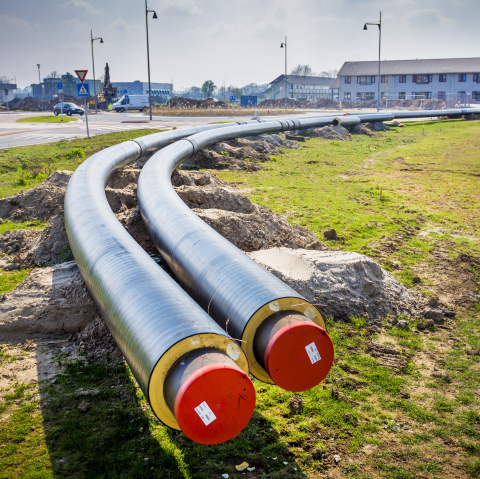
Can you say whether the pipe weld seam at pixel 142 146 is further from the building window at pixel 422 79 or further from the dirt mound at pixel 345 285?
the building window at pixel 422 79

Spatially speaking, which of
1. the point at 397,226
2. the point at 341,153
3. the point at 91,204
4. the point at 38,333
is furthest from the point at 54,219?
the point at 341,153

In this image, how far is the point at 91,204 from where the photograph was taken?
22.8 ft

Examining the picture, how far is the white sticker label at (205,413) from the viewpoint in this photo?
10.6ft

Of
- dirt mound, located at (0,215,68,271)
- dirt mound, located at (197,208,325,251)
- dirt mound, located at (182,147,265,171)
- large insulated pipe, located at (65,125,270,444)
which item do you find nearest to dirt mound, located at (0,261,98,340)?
large insulated pipe, located at (65,125,270,444)

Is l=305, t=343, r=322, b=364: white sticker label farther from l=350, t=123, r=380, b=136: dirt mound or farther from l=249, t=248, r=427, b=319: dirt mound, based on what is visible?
l=350, t=123, r=380, b=136: dirt mound

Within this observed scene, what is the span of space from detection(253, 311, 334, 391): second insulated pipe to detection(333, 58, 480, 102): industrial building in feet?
227

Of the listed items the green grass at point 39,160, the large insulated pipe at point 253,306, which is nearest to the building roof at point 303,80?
the green grass at point 39,160

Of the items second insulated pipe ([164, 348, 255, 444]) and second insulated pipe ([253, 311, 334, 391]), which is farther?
second insulated pipe ([253, 311, 334, 391])

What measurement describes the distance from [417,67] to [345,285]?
241 feet

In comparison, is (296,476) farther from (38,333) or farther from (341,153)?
(341,153)

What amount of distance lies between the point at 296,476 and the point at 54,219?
6618 mm

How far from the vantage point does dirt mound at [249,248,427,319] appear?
643 centimetres

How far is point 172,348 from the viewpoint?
11.3 feet

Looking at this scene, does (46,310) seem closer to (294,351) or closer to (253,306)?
(253,306)
